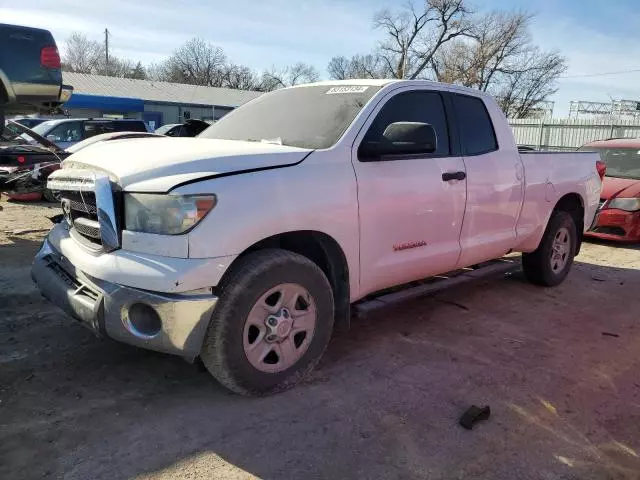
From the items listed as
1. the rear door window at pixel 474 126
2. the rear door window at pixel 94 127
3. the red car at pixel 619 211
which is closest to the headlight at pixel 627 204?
the red car at pixel 619 211

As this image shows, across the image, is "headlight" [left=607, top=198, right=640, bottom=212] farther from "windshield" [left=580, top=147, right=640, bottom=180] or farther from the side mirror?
the side mirror

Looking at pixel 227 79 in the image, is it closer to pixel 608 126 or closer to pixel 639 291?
pixel 608 126

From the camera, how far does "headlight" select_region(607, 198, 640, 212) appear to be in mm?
8648

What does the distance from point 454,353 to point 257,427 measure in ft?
5.79

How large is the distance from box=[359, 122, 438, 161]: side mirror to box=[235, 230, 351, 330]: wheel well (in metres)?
0.63

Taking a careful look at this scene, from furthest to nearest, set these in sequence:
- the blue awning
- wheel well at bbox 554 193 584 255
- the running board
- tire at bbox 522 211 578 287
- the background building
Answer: the background building
the blue awning
wheel well at bbox 554 193 584 255
tire at bbox 522 211 578 287
the running board

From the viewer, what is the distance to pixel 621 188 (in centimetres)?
886

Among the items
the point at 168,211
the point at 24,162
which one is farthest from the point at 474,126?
the point at 24,162

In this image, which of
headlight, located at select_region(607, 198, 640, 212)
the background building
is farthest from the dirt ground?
the background building

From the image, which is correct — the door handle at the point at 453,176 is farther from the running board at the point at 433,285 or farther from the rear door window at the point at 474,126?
the running board at the point at 433,285

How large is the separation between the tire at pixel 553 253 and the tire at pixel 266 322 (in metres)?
3.26

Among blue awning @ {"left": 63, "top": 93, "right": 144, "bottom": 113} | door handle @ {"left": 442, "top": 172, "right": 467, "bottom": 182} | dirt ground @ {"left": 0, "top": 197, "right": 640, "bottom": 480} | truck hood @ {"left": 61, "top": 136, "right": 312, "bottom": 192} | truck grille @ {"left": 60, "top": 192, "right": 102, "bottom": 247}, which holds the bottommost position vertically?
dirt ground @ {"left": 0, "top": 197, "right": 640, "bottom": 480}

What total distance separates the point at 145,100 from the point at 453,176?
122ft

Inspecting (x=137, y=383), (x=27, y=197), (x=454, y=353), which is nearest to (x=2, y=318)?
(x=137, y=383)
